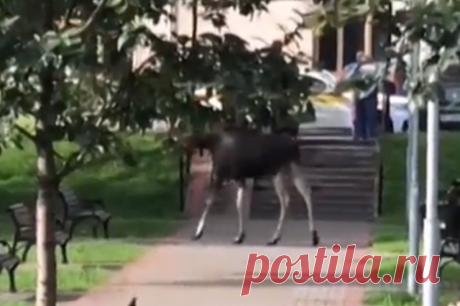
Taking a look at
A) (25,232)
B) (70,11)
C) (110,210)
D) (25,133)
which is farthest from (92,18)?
(110,210)

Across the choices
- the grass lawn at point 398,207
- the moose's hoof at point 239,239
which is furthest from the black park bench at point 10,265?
Result: the moose's hoof at point 239,239

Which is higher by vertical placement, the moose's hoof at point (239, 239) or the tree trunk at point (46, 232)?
the tree trunk at point (46, 232)

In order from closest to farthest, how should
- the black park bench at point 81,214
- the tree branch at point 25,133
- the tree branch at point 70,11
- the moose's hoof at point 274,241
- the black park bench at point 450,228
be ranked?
the tree branch at point 70,11 → the tree branch at point 25,133 → the black park bench at point 450,228 → the moose's hoof at point 274,241 → the black park bench at point 81,214

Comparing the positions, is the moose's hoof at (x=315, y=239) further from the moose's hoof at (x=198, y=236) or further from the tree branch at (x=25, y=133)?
the tree branch at (x=25, y=133)

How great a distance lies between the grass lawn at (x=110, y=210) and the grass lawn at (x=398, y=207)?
291 cm

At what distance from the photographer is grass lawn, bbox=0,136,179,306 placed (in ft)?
50.1

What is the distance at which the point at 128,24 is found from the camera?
675cm

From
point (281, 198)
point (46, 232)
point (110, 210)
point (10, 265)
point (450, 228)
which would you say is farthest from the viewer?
point (110, 210)

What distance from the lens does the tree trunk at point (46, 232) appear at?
317 inches

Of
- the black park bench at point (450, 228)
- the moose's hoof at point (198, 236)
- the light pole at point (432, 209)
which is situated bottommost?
the moose's hoof at point (198, 236)

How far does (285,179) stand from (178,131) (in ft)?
38.9

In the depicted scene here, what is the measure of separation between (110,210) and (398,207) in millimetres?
4869

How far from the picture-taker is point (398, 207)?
23312 millimetres

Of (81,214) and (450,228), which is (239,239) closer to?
(81,214)
